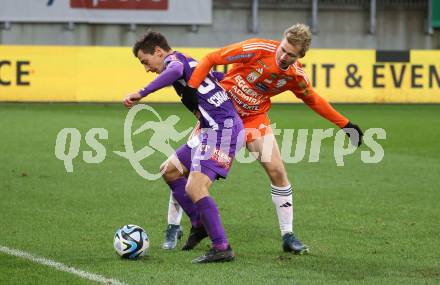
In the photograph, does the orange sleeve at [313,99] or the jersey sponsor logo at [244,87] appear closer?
the orange sleeve at [313,99]

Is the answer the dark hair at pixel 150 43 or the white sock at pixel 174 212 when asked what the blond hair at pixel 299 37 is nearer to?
the dark hair at pixel 150 43

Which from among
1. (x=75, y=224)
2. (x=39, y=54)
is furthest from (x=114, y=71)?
(x=75, y=224)

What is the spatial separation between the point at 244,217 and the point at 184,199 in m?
1.88

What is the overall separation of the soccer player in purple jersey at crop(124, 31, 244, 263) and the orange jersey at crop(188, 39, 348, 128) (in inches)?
6.9

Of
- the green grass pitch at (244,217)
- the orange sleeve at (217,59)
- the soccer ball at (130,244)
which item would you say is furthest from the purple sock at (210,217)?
the orange sleeve at (217,59)

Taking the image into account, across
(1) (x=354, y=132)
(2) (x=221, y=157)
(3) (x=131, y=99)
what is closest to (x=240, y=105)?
(2) (x=221, y=157)

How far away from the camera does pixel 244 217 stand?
33.3 ft

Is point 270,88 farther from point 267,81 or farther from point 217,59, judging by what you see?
point 217,59

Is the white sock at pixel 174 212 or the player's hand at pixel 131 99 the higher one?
the player's hand at pixel 131 99

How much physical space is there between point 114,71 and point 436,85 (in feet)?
29.0

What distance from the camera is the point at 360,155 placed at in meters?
16.5

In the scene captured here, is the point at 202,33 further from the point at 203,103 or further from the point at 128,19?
the point at 203,103

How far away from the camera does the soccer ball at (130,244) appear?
780cm

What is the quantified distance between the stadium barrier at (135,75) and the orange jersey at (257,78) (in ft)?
58.3
